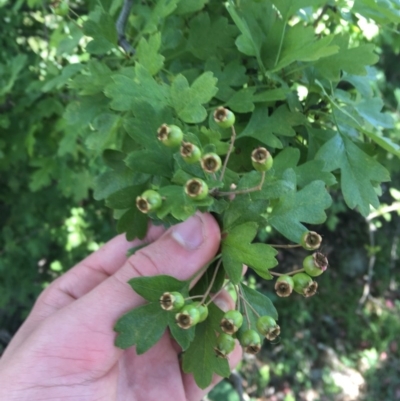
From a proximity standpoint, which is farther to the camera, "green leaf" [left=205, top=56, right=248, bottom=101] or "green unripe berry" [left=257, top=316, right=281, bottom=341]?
"green leaf" [left=205, top=56, right=248, bottom=101]

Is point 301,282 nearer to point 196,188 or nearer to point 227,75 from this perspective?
point 196,188

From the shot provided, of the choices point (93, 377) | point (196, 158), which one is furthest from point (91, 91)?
point (93, 377)

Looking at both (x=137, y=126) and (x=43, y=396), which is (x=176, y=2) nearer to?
(x=137, y=126)

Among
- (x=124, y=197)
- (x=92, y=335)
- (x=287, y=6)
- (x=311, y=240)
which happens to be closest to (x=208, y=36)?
(x=287, y=6)

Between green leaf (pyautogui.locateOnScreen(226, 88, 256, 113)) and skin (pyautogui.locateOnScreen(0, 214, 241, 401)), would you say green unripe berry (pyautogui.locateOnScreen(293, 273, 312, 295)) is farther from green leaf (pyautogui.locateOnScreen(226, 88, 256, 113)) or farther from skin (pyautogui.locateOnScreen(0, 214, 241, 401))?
green leaf (pyautogui.locateOnScreen(226, 88, 256, 113))

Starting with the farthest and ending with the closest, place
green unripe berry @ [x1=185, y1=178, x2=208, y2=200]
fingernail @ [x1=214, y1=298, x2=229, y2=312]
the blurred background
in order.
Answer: the blurred background, fingernail @ [x1=214, y1=298, x2=229, y2=312], green unripe berry @ [x1=185, y1=178, x2=208, y2=200]

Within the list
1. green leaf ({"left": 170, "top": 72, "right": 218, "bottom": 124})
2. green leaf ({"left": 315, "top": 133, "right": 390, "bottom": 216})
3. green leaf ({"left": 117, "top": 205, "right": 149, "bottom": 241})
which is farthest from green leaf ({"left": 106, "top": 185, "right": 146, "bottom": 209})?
green leaf ({"left": 315, "top": 133, "right": 390, "bottom": 216})
